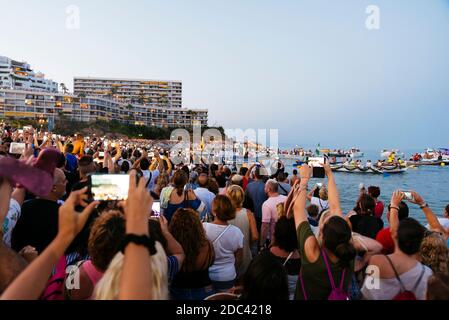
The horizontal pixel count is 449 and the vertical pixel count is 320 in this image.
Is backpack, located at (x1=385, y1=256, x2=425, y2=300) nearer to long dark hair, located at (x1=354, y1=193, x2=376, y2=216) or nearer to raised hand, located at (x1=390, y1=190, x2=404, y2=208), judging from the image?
raised hand, located at (x1=390, y1=190, x2=404, y2=208)

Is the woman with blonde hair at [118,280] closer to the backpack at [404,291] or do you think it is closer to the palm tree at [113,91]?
the backpack at [404,291]

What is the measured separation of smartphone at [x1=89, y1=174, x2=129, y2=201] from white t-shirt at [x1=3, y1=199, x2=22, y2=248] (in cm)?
143

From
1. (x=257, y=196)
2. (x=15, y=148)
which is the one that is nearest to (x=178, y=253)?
(x=257, y=196)

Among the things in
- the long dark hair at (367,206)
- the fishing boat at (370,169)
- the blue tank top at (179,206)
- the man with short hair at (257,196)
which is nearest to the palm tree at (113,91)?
the fishing boat at (370,169)

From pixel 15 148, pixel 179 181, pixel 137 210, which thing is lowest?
pixel 179 181

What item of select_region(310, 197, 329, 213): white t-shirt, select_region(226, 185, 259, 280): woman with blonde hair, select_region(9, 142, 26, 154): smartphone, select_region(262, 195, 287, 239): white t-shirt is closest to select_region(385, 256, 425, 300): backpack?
select_region(226, 185, 259, 280): woman with blonde hair

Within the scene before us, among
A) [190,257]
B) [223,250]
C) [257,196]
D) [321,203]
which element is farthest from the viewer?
[257,196]

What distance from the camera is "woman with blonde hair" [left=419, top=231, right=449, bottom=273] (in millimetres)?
2665

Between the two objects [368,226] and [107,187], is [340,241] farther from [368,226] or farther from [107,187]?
[368,226]

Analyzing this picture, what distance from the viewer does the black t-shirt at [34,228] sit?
3.00 meters

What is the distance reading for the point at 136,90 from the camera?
15500 cm

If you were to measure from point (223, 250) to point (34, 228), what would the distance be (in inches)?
69.7

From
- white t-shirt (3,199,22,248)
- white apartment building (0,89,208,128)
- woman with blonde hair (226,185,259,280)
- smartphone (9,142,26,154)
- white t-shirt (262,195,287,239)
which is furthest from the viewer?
white apartment building (0,89,208,128)
